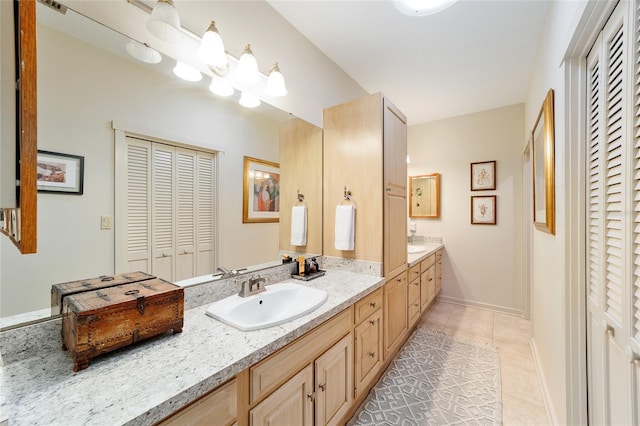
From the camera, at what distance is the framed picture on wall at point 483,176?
3220mm

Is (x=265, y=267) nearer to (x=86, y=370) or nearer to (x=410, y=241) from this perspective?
(x=86, y=370)

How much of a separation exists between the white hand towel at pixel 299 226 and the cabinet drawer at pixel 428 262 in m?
1.43

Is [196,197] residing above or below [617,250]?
above

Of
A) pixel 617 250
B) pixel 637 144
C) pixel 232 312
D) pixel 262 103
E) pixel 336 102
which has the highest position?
pixel 336 102

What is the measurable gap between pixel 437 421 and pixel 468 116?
343 centimetres

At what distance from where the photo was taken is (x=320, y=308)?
1.23 m

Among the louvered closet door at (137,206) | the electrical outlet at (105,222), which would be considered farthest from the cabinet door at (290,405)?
the electrical outlet at (105,222)

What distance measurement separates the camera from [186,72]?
4.12ft

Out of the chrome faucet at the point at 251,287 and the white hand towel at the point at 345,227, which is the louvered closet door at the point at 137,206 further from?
the white hand towel at the point at 345,227

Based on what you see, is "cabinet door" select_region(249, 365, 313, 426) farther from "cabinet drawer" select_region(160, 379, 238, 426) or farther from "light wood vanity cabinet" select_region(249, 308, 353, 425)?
"cabinet drawer" select_region(160, 379, 238, 426)

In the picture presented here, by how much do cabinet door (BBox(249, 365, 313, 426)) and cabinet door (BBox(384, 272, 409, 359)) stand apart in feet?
2.98

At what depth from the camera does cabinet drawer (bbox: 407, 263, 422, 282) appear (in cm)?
Answer: 236

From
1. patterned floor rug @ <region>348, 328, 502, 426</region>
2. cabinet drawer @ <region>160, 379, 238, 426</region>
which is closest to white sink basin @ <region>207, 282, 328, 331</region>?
cabinet drawer @ <region>160, 379, 238, 426</region>

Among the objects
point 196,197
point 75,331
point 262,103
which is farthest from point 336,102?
point 75,331
